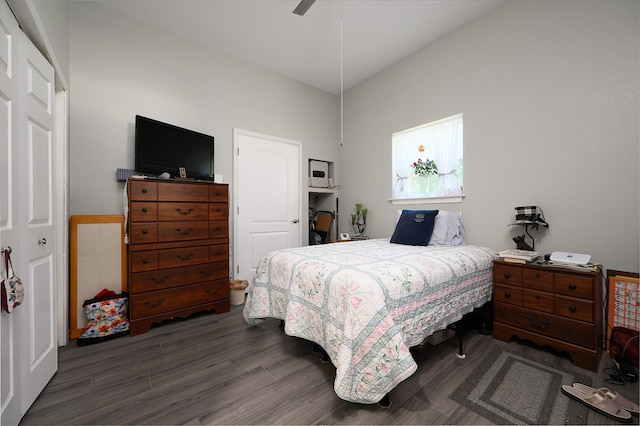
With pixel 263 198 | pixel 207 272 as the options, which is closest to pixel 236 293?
pixel 207 272

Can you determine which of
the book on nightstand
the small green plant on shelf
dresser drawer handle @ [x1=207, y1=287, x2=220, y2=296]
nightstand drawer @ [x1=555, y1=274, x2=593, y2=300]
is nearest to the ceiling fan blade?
the small green plant on shelf

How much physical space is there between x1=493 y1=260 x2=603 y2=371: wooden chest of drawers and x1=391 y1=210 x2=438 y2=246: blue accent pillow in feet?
2.31

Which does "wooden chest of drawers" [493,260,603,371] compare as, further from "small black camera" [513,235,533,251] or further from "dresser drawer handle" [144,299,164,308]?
"dresser drawer handle" [144,299,164,308]

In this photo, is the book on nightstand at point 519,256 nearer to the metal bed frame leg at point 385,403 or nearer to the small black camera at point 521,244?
the small black camera at point 521,244

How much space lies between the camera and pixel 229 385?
159cm

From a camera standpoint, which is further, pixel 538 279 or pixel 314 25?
pixel 314 25

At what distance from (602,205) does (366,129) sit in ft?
9.27

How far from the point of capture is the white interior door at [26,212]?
1174 millimetres

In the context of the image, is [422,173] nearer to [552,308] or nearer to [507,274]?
[507,274]

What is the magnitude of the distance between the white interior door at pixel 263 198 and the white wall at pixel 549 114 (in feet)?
6.31

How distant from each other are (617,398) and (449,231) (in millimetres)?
1613

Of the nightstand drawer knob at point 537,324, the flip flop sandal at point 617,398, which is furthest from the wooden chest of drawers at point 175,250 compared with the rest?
the flip flop sandal at point 617,398

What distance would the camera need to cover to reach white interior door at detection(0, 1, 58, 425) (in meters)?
1.17

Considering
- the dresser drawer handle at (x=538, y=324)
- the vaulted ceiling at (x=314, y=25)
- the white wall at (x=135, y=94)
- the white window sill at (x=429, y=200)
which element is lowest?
the dresser drawer handle at (x=538, y=324)
